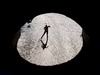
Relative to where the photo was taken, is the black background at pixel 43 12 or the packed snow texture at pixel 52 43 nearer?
the black background at pixel 43 12

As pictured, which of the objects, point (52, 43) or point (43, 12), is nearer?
point (43, 12)

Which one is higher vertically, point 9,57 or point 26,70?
point 9,57

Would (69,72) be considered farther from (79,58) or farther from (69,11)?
(69,11)

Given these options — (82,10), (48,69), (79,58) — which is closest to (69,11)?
(82,10)

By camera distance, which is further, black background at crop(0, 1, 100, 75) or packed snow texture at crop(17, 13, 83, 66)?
packed snow texture at crop(17, 13, 83, 66)
